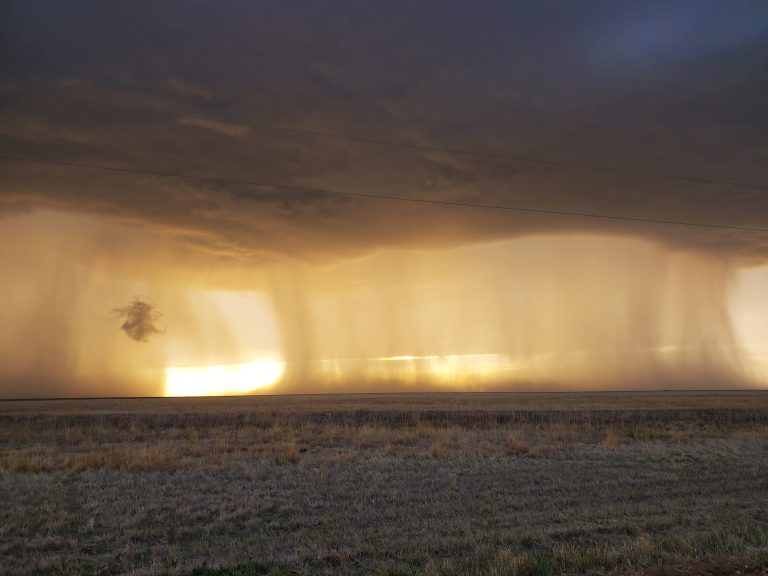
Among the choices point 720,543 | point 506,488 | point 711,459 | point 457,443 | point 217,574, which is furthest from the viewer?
point 457,443

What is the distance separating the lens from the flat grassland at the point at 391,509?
404 inches

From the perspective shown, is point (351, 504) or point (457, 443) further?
point (457, 443)

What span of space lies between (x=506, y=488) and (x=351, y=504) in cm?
476

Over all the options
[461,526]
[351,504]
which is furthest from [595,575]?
[351,504]

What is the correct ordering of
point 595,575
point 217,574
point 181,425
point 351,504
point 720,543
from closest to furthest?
point 595,575 < point 217,574 < point 720,543 < point 351,504 < point 181,425

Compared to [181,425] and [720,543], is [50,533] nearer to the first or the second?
[720,543]

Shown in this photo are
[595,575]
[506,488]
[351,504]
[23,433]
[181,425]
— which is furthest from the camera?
[181,425]

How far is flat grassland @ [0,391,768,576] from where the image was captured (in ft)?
33.6

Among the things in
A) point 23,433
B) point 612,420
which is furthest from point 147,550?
point 612,420

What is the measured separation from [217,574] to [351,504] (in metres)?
5.94

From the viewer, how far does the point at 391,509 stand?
578 inches

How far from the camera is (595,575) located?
9.02 meters

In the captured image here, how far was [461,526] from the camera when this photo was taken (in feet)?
41.7

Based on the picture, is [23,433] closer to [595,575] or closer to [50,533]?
[50,533]
